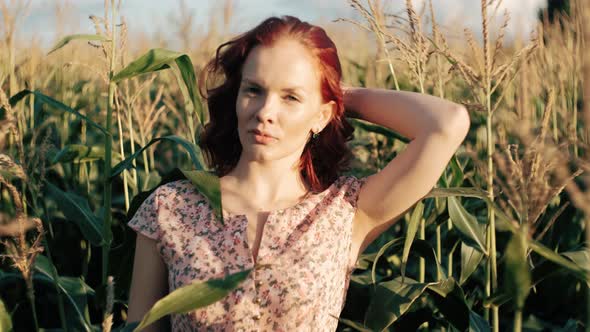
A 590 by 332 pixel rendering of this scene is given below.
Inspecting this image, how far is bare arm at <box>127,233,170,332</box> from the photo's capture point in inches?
80.9

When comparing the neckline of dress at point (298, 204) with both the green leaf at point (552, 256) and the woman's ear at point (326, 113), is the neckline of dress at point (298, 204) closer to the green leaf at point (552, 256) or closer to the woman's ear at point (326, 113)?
the woman's ear at point (326, 113)

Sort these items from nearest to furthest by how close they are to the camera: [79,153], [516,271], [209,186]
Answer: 1. [516,271]
2. [209,186]
3. [79,153]

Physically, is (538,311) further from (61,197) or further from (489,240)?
(61,197)

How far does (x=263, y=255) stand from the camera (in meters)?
2.00

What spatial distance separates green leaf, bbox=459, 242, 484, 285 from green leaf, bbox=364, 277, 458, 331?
0.24 metres

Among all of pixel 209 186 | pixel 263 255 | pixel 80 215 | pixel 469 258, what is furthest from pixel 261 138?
pixel 469 258

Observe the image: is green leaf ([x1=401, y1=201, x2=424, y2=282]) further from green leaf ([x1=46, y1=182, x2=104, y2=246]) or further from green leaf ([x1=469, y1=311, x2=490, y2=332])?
green leaf ([x1=46, y1=182, x2=104, y2=246])

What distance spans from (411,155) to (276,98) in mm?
372

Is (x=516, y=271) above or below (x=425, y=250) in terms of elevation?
above

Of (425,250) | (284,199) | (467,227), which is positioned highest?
(284,199)

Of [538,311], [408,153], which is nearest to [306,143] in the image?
[408,153]

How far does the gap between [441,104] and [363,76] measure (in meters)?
2.95

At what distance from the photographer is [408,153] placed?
203 centimetres

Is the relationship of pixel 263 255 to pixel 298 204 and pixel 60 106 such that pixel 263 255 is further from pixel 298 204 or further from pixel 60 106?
pixel 60 106
